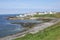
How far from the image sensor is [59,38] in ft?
63.0

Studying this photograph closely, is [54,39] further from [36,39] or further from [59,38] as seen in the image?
[36,39]

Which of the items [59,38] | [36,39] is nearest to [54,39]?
[59,38]

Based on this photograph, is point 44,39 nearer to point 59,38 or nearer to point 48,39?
point 48,39

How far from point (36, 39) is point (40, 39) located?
59cm

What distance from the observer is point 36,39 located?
2009 centimetres

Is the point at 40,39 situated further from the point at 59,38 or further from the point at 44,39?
the point at 59,38

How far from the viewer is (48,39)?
1920cm

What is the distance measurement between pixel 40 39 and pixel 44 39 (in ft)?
1.75

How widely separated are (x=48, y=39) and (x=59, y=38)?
1198mm

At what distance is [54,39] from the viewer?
18.9m

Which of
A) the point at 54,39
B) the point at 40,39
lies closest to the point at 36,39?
the point at 40,39

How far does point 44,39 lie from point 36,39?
1.12 meters

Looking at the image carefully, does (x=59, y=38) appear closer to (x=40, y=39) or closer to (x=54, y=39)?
(x=54, y=39)

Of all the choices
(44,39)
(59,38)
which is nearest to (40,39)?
(44,39)
